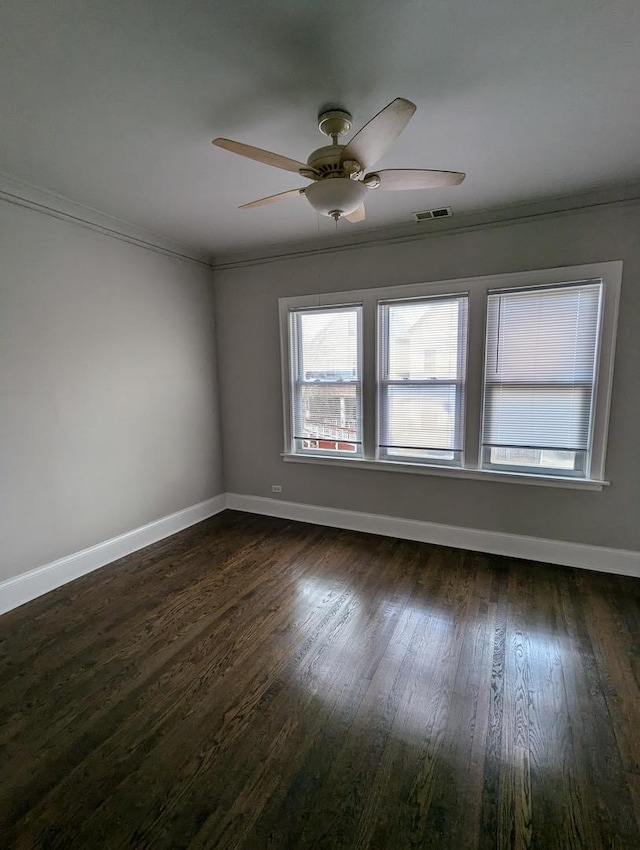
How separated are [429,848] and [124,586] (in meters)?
2.42

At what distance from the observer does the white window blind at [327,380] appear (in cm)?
374

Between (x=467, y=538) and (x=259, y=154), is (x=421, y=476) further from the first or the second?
(x=259, y=154)

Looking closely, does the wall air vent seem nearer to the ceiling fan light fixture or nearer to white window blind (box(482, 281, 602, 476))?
white window blind (box(482, 281, 602, 476))

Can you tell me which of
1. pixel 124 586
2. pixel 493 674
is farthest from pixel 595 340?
pixel 124 586

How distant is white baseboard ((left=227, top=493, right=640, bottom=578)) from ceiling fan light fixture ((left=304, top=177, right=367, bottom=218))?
8.85 feet

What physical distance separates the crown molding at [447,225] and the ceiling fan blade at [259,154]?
1.80 meters

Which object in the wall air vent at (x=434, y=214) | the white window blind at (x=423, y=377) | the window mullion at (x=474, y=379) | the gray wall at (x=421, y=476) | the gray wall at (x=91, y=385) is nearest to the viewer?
the gray wall at (x=91, y=385)

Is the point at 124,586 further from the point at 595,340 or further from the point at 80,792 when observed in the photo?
the point at 595,340

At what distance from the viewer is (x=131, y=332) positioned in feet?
11.1

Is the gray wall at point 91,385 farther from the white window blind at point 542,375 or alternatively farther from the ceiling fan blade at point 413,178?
the white window blind at point 542,375

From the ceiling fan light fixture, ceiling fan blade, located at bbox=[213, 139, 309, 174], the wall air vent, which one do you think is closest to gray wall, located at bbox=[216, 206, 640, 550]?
the wall air vent

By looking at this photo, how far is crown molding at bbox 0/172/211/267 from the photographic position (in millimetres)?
2514

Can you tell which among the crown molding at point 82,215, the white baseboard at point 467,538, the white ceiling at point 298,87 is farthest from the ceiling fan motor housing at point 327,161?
the white baseboard at point 467,538

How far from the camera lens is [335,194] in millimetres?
1767
